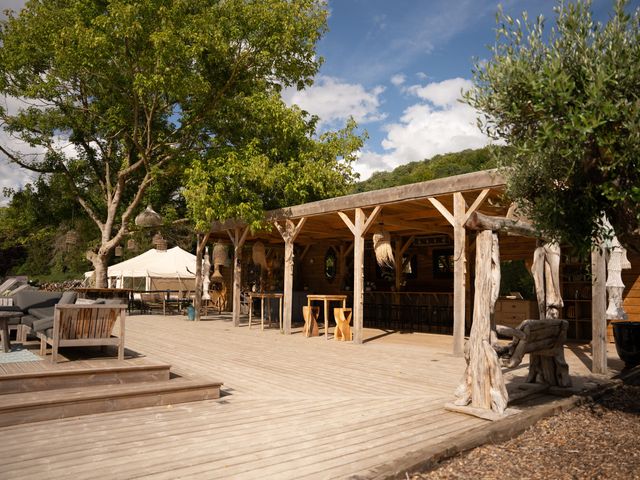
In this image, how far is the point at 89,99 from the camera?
1795cm

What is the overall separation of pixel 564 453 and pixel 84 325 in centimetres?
482

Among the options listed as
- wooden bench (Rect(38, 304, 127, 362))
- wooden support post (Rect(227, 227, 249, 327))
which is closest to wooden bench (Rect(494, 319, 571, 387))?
wooden bench (Rect(38, 304, 127, 362))

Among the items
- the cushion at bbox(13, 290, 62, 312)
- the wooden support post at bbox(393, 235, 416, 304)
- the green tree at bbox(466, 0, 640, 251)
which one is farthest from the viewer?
the wooden support post at bbox(393, 235, 416, 304)

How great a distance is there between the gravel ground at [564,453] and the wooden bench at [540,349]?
629 millimetres

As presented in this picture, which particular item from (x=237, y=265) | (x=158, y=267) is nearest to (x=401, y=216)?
(x=237, y=265)

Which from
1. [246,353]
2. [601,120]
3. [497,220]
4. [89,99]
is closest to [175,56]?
[89,99]

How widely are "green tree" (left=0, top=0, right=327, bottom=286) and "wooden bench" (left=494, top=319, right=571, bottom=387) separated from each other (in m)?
10.8

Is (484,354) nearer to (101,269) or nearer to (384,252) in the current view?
(384,252)

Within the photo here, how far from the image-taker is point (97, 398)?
4.27m

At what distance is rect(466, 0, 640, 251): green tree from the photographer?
3371 millimetres

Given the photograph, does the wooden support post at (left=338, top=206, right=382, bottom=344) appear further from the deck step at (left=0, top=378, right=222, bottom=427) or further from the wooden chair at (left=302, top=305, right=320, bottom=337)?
the deck step at (left=0, top=378, right=222, bottom=427)

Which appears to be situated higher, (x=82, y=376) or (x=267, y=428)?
(x=82, y=376)

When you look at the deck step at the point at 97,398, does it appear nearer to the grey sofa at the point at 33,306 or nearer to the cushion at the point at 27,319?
the grey sofa at the point at 33,306

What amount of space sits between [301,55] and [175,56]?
4149mm
